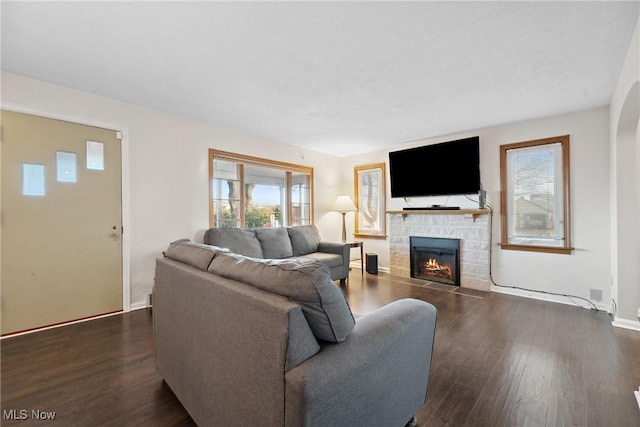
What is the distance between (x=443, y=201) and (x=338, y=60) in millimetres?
3207

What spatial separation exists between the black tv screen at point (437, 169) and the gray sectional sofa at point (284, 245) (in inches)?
63.6

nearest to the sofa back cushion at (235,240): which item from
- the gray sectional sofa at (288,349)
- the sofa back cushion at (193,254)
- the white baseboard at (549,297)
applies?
the sofa back cushion at (193,254)

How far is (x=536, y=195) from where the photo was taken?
379 cm

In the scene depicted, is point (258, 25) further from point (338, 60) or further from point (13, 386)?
point (13, 386)

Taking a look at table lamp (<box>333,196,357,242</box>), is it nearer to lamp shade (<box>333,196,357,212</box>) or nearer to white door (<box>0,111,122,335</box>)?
lamp shade (<box>333,196,357,212</box>)

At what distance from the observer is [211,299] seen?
1.30m

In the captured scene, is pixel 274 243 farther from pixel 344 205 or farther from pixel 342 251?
pixel 344 205

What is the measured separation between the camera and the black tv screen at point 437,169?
4270mm

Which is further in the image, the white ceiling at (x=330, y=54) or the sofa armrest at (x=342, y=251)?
the sofa armrest at (x=342, y=251)

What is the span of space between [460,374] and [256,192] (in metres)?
3.71

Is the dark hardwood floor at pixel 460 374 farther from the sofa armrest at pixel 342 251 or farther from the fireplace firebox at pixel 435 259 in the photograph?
the sofa armrest at pixel 342 251

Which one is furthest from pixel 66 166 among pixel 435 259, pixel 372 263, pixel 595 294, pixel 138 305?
pixel 595 294

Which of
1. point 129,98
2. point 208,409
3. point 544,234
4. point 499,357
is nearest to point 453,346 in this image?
point 499,357

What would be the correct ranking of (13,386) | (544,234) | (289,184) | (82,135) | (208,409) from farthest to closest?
(289,184) → (544,234) → (82,135) → (13,386) → (208,409)
